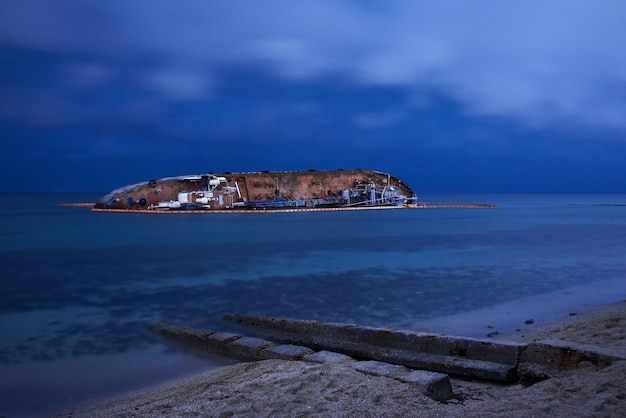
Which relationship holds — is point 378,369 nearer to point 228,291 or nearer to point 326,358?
point 326,358

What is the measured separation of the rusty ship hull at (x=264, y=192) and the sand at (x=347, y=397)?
1175 inches

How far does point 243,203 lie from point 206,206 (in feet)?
8.01

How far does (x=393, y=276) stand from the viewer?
11.0m

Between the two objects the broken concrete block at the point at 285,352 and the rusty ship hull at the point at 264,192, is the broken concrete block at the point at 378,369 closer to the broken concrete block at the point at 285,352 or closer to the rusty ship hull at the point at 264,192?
the broken concrete block at the point at 285,352

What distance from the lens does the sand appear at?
3160 mm

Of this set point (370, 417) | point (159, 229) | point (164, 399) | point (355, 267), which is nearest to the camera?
point (370, 417)

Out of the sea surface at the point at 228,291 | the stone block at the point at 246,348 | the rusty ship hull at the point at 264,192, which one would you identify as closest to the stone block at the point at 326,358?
the stone block at the point at 246,348

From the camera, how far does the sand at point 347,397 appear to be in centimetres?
316

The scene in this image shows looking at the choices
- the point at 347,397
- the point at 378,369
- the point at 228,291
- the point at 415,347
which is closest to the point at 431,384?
the point at 378,369

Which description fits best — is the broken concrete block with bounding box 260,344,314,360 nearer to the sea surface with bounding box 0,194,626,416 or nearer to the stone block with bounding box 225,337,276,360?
the stone block with bounding box 225,337,276,360

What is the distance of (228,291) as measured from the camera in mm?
9562

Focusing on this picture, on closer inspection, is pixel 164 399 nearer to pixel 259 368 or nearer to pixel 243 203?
pixel 259 368

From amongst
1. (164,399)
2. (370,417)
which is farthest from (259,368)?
(370,417)

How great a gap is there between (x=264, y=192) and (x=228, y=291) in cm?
2598
